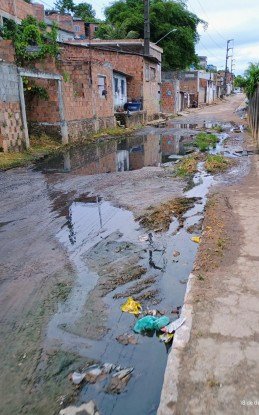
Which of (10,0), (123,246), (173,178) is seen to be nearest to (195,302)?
(123,246)

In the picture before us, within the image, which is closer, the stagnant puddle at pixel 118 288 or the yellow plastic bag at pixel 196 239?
the stagnant puddle at pixel 118 288

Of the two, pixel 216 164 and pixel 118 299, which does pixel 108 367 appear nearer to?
pixel 118 299

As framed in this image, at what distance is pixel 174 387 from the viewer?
2668mm

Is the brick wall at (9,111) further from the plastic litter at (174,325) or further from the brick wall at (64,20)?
the brick wall at (64,20)

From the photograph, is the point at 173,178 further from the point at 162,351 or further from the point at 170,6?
the point at 170,6

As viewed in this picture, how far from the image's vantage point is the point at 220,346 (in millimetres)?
3102

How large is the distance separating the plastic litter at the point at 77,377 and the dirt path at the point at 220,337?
755mm

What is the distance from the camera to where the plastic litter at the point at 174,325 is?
3.46 meters

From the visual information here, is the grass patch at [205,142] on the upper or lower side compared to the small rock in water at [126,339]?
upper

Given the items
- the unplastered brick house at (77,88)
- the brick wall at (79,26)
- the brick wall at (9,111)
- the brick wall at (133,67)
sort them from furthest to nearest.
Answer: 1. the brick wall at (79,26)
2. the brick wall at (133,67)
3. the unplastered brick house at (77,88)
4. the brick wall at (9,111)

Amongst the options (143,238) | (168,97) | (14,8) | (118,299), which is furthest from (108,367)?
(168,97)

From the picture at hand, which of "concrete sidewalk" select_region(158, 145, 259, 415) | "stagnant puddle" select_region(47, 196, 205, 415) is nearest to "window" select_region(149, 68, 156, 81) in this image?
"stagnant puddle" select_region(47, 196, 205, 415)

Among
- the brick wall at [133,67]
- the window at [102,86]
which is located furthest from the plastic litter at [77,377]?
the brick wall at [133,67]

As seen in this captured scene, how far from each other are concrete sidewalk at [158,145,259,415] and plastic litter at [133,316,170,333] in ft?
0.91
